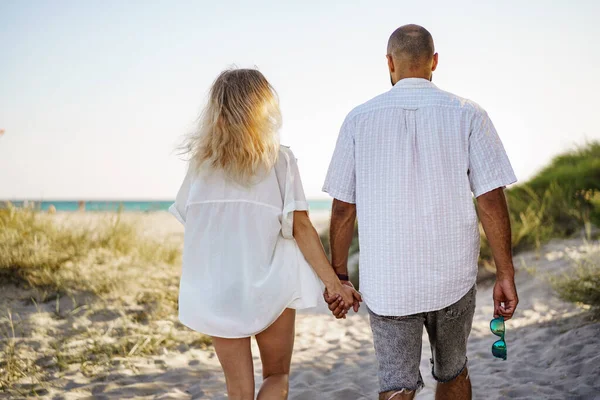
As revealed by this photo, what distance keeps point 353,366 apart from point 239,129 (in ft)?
10.0

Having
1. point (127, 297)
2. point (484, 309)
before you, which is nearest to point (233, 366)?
point (127, 297)

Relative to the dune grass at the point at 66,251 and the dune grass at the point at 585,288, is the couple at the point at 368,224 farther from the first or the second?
the dune grass at the point at 66,251

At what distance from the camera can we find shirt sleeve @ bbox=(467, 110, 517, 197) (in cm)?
264

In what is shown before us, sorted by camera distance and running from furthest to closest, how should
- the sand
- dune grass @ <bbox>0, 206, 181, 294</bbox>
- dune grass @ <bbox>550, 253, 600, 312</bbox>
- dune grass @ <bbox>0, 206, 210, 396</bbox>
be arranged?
dune grass @ <bbox>0, 206, 181, 294</bbox> → dune grass @ <bbox>550, 253, 600, 312</bbox> → dune grass @ <bbox>0, 206, 210, 396</bbox> → the sand

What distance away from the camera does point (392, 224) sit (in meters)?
2.62

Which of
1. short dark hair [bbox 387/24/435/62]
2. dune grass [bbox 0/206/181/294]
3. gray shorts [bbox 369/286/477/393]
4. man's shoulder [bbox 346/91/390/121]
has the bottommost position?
dune grass [bbox 0/206/181/294]

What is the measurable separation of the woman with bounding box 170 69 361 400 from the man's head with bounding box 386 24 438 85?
2.07 feet

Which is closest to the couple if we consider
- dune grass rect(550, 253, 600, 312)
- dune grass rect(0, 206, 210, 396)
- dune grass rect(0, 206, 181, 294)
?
dune grass rect(0, 206, 210, 396)

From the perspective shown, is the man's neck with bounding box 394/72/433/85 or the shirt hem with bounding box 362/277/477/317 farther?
the man's neck with bounding box 394/72/433/85

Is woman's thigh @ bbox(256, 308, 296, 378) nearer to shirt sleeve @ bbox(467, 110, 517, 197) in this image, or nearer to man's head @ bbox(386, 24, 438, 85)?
shirt sleeve @ bbox(467, 110, 517, 197)

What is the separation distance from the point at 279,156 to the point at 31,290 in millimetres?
4442

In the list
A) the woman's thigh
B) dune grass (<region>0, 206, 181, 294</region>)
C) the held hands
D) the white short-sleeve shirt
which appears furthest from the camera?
dune grass (<region>0, 206, 181, 294</region>)

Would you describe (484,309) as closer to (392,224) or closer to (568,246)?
(568,246)

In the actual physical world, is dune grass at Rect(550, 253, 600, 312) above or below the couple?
below
